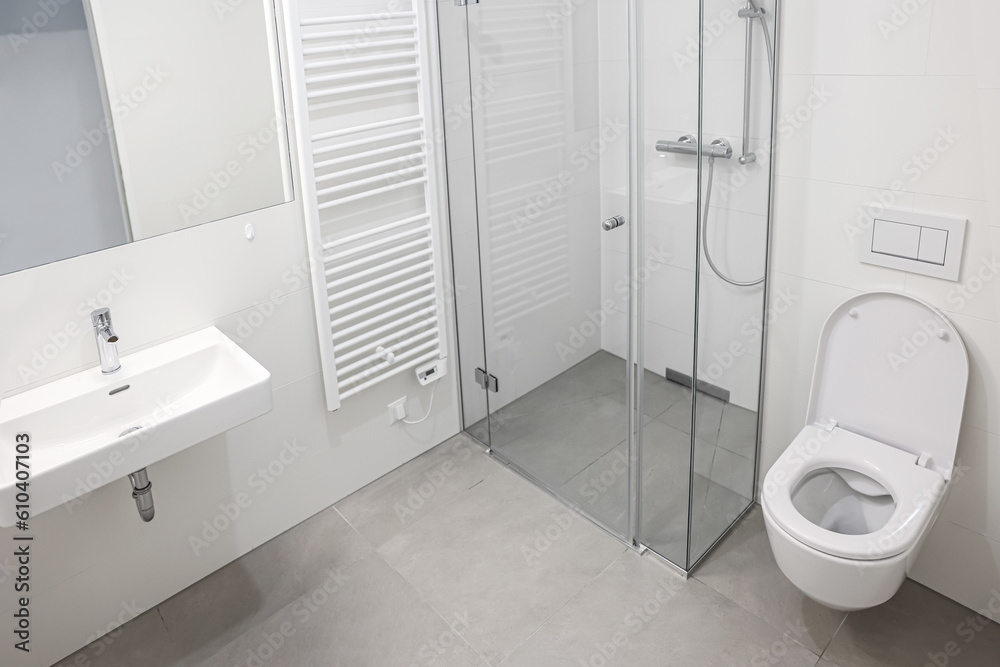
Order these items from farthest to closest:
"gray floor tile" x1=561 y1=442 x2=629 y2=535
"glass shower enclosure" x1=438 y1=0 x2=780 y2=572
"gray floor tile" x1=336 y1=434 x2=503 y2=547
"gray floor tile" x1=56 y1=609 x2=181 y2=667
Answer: "gray floor tile" x1=336 y1=434 x2=503 y2=547, "gray floor tile" x1=561 y1=442 x2=629 y2=535, "gray floor tile" x1=56 y1=609 x2=181 y2=667, "glass shower enclosure" x1=438 y1=0 x2=780 y2=572

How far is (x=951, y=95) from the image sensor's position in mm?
1865

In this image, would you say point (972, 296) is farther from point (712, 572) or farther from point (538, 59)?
point (538, 59)

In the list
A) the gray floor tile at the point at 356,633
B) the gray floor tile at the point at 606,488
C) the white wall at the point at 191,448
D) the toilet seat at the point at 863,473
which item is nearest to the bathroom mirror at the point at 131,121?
the white wall at the point at 191,448

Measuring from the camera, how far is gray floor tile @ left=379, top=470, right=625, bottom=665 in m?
2.29

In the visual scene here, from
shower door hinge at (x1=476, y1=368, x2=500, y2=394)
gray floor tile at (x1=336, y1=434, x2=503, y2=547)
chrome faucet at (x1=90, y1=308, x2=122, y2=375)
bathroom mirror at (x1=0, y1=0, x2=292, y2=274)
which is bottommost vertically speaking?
gray floor tile at (x1=336, y1=434, x2=503, y2=547)

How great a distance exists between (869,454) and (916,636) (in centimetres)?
53

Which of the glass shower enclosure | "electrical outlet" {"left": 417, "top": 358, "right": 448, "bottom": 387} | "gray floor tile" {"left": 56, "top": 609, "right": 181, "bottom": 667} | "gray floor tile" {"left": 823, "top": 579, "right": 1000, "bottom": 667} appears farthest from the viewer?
A: "electrical outlet" {"left": 417, "top": 358, "right": 448, "bottom": 387}

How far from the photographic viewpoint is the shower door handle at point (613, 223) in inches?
84.7

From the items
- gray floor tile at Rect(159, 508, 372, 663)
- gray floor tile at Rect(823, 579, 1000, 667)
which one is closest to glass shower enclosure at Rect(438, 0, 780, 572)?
gray floor tile at Rect(823, 579, 1000, 667)

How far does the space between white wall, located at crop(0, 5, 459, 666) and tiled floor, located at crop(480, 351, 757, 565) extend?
0.66 m

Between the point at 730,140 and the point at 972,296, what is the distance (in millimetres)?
725

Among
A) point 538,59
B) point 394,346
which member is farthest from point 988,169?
point 394,346

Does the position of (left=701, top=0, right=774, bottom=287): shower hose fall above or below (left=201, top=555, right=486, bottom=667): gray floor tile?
above

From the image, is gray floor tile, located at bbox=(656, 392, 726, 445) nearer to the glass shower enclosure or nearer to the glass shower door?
the glass shower enclosure
